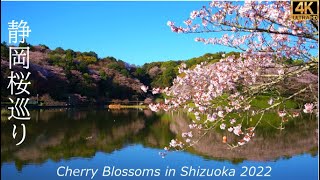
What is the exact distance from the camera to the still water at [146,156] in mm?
8930

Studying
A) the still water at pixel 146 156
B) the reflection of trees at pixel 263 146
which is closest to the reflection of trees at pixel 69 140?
the still water at pixel 146 156

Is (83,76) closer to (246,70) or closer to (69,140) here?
(69,140)

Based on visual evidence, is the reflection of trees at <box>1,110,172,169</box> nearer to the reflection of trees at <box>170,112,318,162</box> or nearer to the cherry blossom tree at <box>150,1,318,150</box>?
the reflection of trees at <box>170,112,318,162</box>

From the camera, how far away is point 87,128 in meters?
16.5

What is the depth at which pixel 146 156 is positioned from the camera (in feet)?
35.9

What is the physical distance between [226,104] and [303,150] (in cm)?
826

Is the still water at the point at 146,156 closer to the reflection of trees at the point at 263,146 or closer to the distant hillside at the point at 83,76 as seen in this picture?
the reflection of trees at the point at 263,146

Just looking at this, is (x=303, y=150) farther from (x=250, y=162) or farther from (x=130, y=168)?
(x=130, y=168)

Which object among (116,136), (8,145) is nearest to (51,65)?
(116,136)

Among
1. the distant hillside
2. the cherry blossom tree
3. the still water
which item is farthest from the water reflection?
the distant hillside

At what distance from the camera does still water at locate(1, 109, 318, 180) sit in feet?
29.3

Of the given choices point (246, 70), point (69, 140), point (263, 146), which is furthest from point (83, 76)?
point (246, 70)

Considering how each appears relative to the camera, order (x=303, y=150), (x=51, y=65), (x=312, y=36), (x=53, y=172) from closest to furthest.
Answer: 1. (x=312, y=36)
2. (x=53, y=172)
3. (x=303, y=150)
4. (x=51, y=65)

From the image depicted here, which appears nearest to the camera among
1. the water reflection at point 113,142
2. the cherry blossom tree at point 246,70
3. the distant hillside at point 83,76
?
the cherry blossom tree at point 246,70
